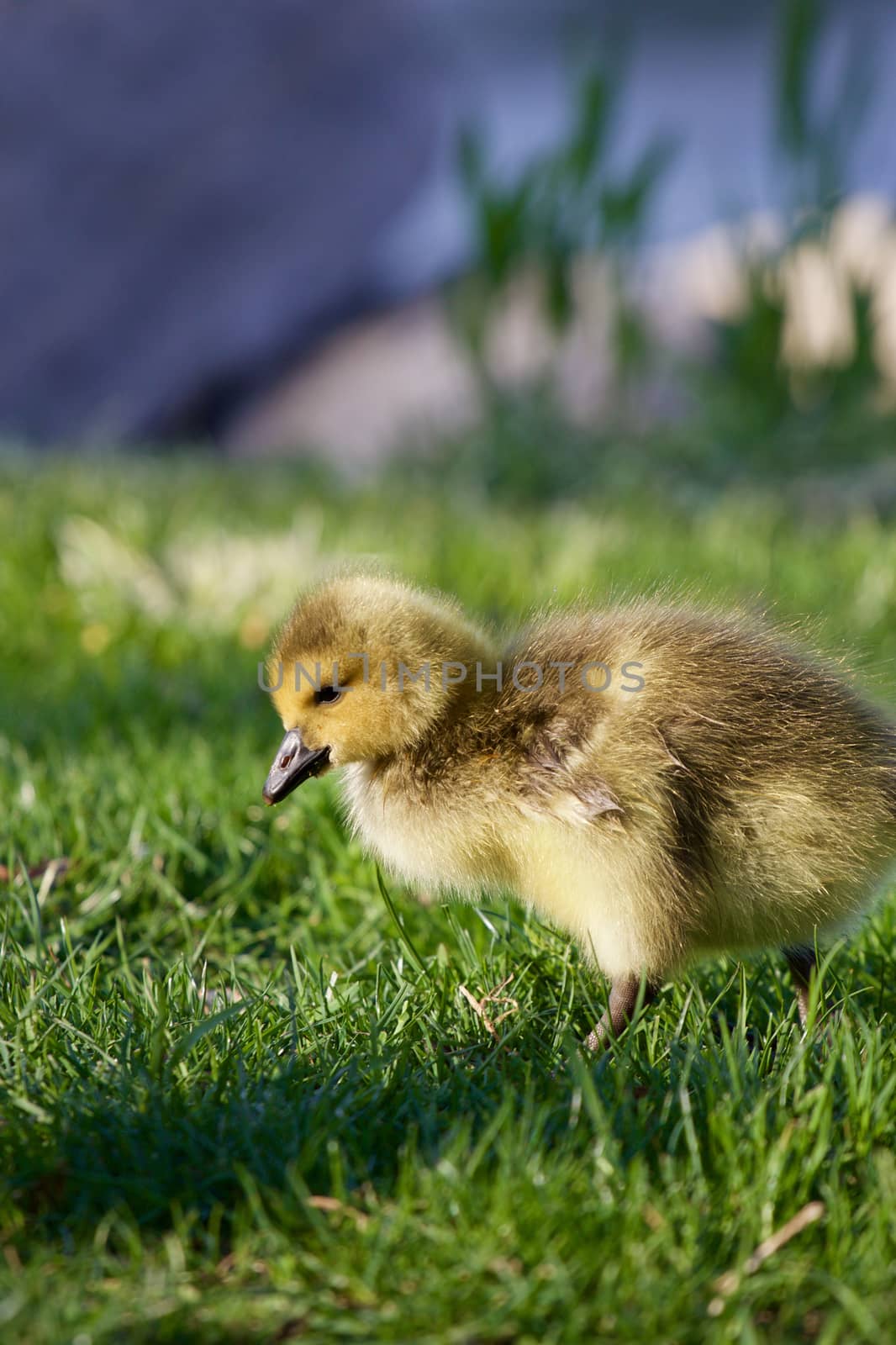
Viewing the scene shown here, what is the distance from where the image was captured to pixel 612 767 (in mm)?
2092

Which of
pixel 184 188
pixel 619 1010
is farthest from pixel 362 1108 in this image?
pixel 184 188

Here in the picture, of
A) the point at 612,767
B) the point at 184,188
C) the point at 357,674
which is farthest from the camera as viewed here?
the point at 184,188

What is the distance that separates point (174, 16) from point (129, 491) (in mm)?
6579

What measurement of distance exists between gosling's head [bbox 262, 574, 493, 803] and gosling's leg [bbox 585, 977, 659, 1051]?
0.52 meters

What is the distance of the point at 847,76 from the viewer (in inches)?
297

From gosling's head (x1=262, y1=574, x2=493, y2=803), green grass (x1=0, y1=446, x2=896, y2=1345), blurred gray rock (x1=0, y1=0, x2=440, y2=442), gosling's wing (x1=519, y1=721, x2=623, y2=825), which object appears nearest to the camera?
green grass (x1=0, y1=446, x2=896, y2=1345)

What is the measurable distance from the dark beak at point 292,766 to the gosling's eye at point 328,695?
0.27 ft

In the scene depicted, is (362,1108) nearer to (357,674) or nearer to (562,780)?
(562,780)

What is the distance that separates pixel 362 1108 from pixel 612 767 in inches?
24.1

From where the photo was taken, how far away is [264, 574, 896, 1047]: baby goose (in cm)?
209

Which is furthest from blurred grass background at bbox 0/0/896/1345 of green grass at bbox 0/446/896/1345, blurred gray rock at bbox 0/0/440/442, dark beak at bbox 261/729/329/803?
blurred gray rock at bbox 0/0/440/442

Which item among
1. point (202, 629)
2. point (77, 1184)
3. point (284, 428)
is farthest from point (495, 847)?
point (284, 428)

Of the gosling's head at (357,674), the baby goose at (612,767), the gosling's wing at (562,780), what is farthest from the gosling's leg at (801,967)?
the gosling's head at (357,674)

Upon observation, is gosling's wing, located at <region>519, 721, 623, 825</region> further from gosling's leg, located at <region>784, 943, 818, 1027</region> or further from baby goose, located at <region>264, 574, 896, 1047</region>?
gosling's leg, located at <region>784, 943, 818, 1027</region>
